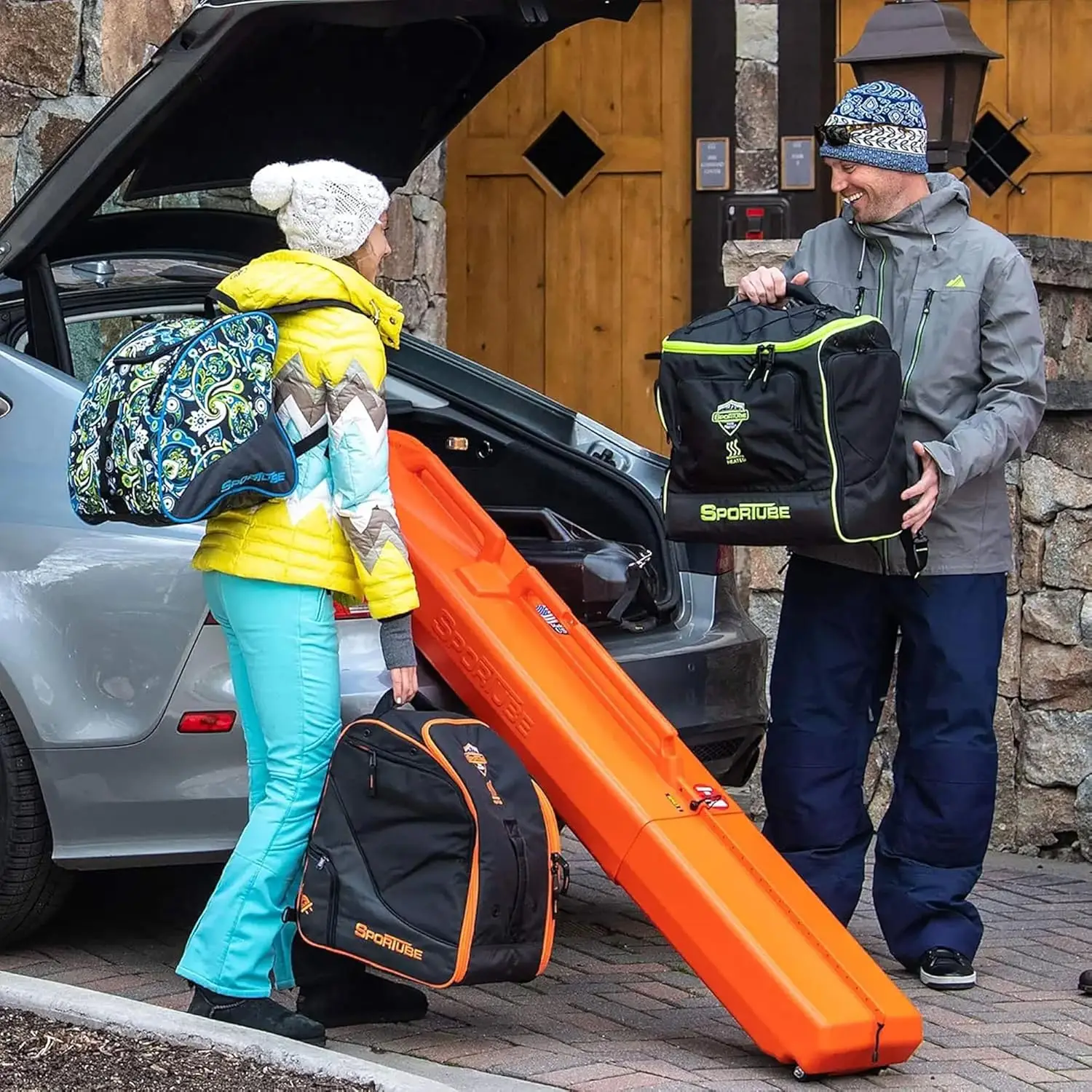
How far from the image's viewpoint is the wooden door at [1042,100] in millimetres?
7523

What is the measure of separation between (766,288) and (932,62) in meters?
1.78

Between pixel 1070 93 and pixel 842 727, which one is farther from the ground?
pixel 1070 93

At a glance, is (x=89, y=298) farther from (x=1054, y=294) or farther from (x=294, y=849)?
(x=1054, y=294)

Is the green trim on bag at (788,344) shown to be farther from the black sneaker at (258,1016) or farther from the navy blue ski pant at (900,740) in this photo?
the black sneaker at (258,1016)

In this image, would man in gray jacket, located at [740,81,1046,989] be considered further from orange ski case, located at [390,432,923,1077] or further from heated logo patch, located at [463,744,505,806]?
heated logo patch, located at [463,744,505,806]

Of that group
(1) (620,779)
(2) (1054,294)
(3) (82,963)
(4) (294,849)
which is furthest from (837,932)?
(2) (1054,294)

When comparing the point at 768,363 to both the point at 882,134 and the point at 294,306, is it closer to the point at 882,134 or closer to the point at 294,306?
the point at 882,134

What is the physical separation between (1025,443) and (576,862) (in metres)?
1.86

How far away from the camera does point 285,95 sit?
4.45 meters

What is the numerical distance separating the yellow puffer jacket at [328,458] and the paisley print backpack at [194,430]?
3 cm

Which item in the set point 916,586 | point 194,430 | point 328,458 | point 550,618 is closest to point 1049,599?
point 916,586

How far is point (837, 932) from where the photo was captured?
12.3ft

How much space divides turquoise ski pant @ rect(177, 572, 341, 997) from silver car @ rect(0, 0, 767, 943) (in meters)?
0.36

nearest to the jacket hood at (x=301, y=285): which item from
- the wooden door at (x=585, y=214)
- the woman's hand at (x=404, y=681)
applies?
the woman's hand at (x=404, y=681)
